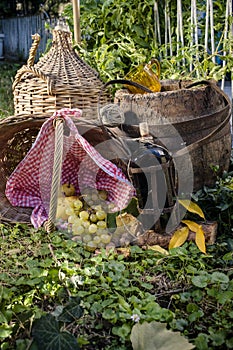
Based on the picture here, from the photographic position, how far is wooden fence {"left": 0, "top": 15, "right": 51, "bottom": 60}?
38.0 ft

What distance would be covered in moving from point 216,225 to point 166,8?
2.11m

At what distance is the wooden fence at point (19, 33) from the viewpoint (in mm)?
11570

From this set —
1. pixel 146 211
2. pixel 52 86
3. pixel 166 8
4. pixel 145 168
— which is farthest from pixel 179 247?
pixel 166 8

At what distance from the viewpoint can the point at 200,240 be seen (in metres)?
2.06

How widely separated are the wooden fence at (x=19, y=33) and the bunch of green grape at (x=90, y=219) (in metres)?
8.70

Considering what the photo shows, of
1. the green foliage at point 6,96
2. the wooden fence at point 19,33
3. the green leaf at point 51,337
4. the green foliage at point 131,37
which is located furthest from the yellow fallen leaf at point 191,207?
the wooden fence at point 19,33

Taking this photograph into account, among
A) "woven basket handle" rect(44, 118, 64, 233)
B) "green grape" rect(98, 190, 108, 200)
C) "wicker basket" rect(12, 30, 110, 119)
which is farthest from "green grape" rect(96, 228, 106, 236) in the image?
"wicker basket" rect(12, 30, 110, 119)

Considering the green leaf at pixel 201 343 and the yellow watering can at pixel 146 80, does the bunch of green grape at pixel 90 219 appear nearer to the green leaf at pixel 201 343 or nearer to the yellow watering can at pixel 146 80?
the yellow watering can at pixel 146 80

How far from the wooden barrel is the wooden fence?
8733mm

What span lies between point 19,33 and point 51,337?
12.3 meters

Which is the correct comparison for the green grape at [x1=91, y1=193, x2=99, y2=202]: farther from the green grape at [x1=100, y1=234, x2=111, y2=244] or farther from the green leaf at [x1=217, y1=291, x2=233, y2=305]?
the green leaf at [x1=217, y1=291, x2=233, y2=305]

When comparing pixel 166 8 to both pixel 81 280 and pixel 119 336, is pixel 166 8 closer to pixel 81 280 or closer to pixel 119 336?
pixel 81 280

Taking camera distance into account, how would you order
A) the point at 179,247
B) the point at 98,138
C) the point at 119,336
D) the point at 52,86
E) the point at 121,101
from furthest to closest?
1. the point at 52,86
2. the point at 98,138
3. the point at 121,101
4. the point at 179,247
5. the point at 119,336

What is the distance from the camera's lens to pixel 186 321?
156 centimetres
